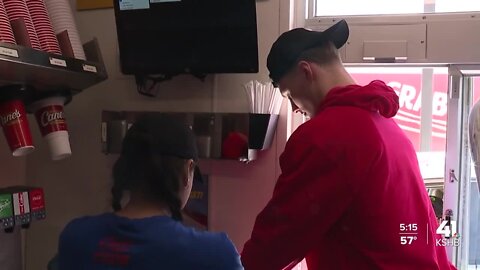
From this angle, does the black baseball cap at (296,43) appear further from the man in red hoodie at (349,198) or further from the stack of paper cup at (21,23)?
the stack of paper cup at (21,23)

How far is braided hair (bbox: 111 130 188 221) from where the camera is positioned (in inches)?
45.9

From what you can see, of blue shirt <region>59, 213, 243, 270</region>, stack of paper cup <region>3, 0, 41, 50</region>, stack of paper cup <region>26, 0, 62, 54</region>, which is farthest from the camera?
stack of paper cup <region>26, 0, 62, 54</region>

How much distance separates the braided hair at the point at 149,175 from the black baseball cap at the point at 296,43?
596 mm

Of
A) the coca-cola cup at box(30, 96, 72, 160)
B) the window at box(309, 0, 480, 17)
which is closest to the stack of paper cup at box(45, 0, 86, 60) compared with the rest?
the coca-cola cup at box(30, 96, 72, 160)

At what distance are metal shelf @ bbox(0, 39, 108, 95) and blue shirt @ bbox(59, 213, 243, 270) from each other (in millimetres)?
556

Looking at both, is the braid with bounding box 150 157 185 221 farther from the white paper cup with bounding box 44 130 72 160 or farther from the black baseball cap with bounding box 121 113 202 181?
the white paper cup with bounding box 44 130 72 160

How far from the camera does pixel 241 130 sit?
6.63ft

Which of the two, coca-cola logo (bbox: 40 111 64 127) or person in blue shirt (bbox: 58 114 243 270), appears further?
coca-cola logo (bbox: 40 111 64 127)

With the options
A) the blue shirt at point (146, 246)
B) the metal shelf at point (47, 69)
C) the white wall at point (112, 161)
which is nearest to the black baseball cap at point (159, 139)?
the blue shirt at point (146, 246)

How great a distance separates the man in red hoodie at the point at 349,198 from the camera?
1.45 m

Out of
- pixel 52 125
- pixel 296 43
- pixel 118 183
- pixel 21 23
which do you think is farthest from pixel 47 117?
pixel 296 43

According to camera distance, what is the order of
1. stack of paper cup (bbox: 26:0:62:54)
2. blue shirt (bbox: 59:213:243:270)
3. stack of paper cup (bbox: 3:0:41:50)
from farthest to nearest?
1. stack of paper cup (bbox: 26:0:62:54)
2. stack of paper cup (bbox: 3:0:41:50)
3. blue shirt (bbox: 59:213:243:270)

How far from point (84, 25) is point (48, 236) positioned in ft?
2.79

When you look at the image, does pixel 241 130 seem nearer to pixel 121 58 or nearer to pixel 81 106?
pixel 121 58
